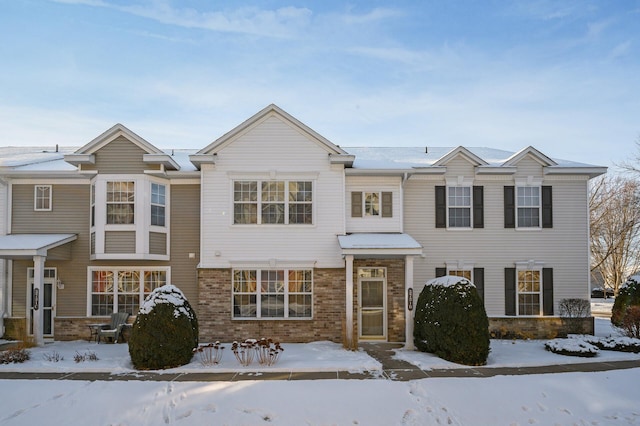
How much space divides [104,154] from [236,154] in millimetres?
4302

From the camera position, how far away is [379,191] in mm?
18031

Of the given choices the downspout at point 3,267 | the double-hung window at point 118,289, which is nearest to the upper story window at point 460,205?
the double-hung window at point 118,289

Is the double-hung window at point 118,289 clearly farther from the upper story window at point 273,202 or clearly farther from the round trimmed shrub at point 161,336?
the round trimmed shrub at point 161,336

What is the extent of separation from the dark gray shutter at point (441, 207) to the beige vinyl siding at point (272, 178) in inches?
145

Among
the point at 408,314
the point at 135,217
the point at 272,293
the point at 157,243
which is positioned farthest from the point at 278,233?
the point at 408,314

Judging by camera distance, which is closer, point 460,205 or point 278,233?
point 278,233

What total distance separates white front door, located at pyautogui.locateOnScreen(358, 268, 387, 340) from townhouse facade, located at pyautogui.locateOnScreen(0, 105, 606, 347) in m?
0.05

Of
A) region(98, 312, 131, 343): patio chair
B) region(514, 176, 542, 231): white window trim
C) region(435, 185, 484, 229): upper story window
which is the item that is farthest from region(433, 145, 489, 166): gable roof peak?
region(98, 312, 131, 343): patio chair

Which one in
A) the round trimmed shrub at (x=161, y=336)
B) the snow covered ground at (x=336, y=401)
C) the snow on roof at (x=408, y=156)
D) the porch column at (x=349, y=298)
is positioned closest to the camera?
the snow covered ground at (x=336, y=401)

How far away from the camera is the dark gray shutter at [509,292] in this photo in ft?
61.5

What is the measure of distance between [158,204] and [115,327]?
14.0ft

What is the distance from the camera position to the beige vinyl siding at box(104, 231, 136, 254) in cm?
1728

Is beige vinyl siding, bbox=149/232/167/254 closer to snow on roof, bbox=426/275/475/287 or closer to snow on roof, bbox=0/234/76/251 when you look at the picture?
snow on roof, bbox=0/234/76/251

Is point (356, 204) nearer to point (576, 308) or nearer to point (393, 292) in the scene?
point (393, 292)
